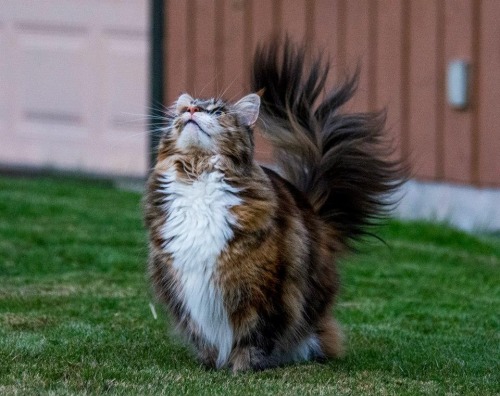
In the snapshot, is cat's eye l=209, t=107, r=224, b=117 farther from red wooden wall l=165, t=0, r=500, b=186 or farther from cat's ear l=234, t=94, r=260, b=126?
red wooden wall l=165, t=0, r=500, b=186

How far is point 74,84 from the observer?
11375mm

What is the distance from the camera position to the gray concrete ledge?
910cm

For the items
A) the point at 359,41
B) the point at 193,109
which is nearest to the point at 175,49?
the point at 359,41

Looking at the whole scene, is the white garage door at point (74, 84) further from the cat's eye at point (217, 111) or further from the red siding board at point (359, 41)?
the cat's eye at point (217, 111)

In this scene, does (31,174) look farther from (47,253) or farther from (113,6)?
(47,253)

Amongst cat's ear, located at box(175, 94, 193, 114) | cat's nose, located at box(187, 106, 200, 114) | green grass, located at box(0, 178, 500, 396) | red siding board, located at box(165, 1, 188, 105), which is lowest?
green grass, located at box(0, 178, 500, 396)

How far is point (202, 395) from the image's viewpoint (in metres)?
4.31

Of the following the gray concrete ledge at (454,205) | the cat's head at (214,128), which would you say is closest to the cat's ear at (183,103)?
the cat's head at (214,128)

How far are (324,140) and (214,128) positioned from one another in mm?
826

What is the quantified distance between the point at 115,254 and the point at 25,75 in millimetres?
4533

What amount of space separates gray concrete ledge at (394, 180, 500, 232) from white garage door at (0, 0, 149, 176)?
2.55 metres

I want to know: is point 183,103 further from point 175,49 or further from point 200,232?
point 175,49

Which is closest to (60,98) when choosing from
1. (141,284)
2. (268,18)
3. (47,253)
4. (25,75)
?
(25,75)

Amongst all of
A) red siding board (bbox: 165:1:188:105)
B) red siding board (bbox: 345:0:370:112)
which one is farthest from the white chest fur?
red siding board (bbox: 165:1:188:105)
